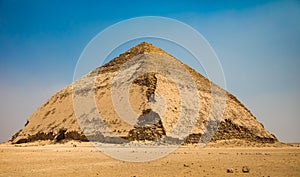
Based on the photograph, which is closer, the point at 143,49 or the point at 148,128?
the point at 148,128

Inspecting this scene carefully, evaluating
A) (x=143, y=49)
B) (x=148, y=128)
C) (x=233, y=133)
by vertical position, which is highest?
(x=143, y=49)

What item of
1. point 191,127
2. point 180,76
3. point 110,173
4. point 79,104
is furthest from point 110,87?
point 110,173

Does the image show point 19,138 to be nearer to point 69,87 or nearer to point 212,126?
point 69,87

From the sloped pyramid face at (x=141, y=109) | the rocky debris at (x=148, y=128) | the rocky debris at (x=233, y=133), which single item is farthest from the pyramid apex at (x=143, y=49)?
the rocky debris at (x=148, y=128)

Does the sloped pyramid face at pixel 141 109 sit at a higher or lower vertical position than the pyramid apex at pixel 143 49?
lower

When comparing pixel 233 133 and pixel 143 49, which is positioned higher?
pixel 143 49

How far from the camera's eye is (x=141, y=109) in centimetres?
3847

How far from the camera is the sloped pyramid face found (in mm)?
37656

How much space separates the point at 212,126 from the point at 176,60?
20992 millimetres

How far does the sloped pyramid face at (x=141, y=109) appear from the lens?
1483 inches

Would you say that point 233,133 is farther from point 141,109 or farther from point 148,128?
point 148,128

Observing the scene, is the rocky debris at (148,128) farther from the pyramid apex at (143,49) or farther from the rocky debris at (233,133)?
the pyramid apex at (143,49)

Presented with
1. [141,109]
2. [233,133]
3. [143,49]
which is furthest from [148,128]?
[143,49]

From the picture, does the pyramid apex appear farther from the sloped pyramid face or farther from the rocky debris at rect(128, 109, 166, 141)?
the rocky debris at rect(128, 109, 166, 141)
